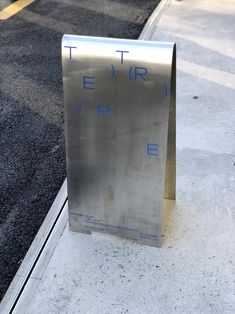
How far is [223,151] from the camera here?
12.4 ft

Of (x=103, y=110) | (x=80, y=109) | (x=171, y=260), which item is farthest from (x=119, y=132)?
(x=171, y=260)

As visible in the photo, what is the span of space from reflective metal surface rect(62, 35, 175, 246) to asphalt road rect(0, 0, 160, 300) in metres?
0.54

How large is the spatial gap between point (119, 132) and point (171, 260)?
92 cm

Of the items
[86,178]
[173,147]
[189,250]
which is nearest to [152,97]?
[173,147]

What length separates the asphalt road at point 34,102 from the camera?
3363 mm

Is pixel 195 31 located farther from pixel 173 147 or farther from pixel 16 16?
pixel 173 147

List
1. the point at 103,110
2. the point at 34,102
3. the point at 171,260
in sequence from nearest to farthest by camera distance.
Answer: the point at 103,110
the point at 171,260
the point at 34,102

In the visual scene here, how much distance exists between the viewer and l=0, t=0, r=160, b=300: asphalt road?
3363mm

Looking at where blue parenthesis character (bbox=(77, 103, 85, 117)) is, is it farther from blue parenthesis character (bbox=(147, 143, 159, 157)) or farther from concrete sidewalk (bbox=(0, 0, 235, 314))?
concrete sidewalk (bbox=(0, 0, 235, 314))

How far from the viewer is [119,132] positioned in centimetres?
265

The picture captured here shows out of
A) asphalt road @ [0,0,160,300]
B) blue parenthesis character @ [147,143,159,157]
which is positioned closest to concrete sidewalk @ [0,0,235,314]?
asphalt road @ [0,0,160,300]

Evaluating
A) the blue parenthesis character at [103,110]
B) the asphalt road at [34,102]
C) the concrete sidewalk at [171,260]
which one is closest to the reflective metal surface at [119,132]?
the blue parenthesis character at [103,110]

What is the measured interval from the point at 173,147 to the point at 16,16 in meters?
5.52

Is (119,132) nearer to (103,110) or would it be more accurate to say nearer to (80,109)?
(103,110)
